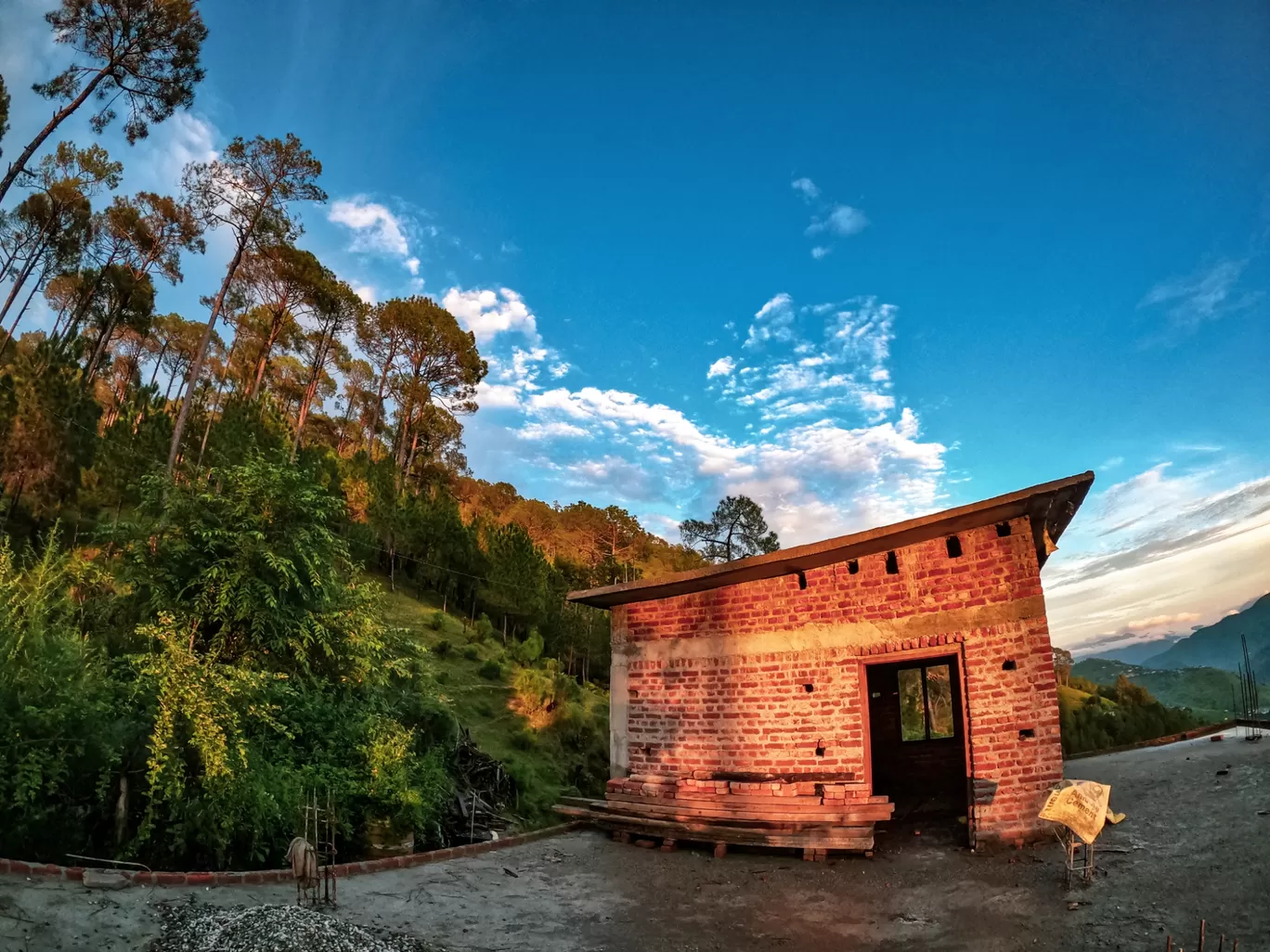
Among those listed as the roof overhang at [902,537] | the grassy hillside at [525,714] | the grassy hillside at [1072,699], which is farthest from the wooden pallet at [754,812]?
the grassy hillside at [1072,699]

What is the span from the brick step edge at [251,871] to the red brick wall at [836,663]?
2171 millimetres

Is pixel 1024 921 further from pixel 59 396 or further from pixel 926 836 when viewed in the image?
pixel 59 396

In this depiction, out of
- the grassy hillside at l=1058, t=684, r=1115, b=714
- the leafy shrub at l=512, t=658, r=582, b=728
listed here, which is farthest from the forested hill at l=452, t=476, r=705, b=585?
the grassy hillside at l=1058, t=684, r=1115, b=714

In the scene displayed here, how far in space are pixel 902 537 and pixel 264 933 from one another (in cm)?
772

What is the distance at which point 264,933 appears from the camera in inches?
217

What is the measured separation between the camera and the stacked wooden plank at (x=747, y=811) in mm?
8273

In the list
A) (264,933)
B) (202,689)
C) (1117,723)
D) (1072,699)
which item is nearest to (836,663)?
(264,933)

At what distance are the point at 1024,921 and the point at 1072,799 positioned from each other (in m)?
1.38

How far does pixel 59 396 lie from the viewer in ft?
67.1

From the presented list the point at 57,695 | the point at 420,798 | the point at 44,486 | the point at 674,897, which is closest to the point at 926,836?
the point at 674,897

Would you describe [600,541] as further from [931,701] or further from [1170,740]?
[1170,740]

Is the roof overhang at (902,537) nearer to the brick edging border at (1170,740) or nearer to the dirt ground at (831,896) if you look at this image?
the dirt ground at (831,896)

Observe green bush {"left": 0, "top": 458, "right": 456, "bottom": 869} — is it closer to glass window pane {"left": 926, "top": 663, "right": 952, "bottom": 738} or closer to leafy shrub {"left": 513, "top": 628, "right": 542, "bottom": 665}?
leafy shrub {"left": 513, "top": 628, "right": 542, "bottom": 665}

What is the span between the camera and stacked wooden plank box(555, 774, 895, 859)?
8273 mm
